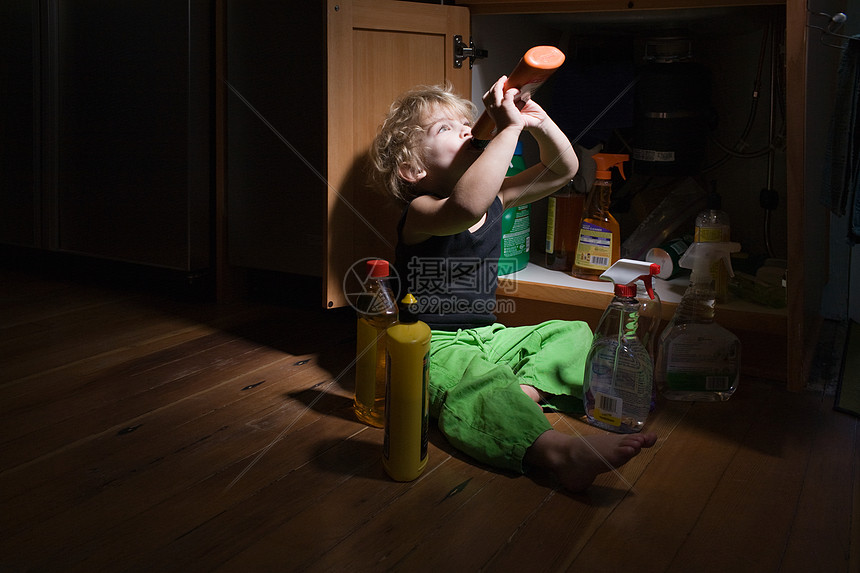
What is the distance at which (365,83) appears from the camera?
1.41 m

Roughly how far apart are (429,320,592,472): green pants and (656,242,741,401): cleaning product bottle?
0.14 meters

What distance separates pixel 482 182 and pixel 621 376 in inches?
14.5

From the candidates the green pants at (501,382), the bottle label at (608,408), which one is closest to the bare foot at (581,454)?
the green pants at (501,382)

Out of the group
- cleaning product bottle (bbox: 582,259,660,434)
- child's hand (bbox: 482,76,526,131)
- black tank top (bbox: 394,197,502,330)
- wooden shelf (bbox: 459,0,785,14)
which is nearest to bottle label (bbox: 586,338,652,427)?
cleaning product bottle (bbox: 582,259,660,434)

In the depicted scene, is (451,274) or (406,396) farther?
(451,274)

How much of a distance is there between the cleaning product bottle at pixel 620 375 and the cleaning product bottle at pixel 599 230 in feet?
1.17

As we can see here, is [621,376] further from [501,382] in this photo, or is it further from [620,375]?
[501,382]

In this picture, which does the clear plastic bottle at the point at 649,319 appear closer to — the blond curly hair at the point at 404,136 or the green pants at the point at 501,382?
the green pants at the point at 501,382

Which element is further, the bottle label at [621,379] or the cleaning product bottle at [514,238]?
the cleaning product bottle at [514,238]

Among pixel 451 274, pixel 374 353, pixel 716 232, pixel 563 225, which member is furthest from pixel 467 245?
pixel 716 232

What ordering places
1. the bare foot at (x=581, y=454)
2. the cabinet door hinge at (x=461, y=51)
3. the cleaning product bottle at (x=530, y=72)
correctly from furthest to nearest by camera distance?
1. the cabinet door hinge at (x=461, y=51)
2. the cleaning product bottle at (x=530, y=72)
3. the bare foot at (x=581, y=454)

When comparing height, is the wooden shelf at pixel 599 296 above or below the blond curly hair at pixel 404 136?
below

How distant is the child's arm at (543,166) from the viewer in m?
1.30

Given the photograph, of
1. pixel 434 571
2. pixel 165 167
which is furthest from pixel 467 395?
pixel 165 167
